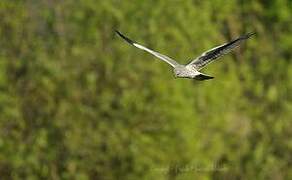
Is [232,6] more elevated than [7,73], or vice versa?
[232,6]

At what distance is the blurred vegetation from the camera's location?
56.1ft

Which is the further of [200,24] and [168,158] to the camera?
[200,24]

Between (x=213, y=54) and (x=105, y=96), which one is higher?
(x=105, y=96)

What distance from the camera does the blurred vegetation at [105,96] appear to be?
17.1 m

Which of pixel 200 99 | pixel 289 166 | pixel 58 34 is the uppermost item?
pixel 58 34

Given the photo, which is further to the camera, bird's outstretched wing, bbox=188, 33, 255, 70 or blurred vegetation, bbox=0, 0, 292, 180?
blurred vegetation, bbox=0, 0, 292, 180

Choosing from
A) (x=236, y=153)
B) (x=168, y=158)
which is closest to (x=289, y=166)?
(x=236, y=153)

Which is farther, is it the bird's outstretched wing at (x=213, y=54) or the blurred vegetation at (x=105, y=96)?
the blurred vegetation at (x=105, y=96)

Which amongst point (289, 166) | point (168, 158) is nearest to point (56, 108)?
point (168, 158)

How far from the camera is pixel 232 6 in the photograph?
1947 centimetres

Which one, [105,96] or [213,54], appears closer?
[213,54]

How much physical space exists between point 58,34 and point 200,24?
2.50m

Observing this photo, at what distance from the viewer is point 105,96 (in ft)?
56.4

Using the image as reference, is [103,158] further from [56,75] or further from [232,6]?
[232,6]
